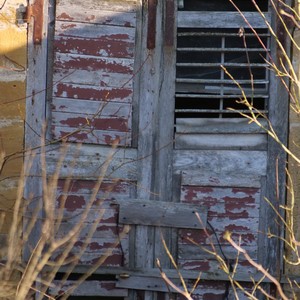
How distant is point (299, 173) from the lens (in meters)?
6.95

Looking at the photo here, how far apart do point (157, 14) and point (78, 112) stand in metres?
1.12

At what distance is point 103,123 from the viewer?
274 inches

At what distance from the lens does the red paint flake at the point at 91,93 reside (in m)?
6.92

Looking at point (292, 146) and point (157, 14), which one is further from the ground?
point (157, 14)

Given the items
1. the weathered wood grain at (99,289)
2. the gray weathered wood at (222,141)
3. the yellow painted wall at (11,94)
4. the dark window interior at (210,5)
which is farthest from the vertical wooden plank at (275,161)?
the yellow painted wall at (11,94)

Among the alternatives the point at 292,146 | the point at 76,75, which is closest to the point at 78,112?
the point at 76,75

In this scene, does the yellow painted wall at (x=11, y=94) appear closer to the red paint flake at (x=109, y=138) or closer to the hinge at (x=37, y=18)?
the hinge at (x=37, y=18)

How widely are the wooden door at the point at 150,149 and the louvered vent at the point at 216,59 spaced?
2cm

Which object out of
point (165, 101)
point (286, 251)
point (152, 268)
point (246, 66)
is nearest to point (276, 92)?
point (246, 66)

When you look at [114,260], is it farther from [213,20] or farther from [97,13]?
[213,20]

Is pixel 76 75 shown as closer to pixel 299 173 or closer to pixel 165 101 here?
pixel 165 101

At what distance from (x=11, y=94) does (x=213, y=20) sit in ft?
6.26

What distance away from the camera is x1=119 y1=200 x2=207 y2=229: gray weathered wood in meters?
6.92

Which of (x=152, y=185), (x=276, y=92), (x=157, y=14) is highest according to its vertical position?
(x=157, y=14)
